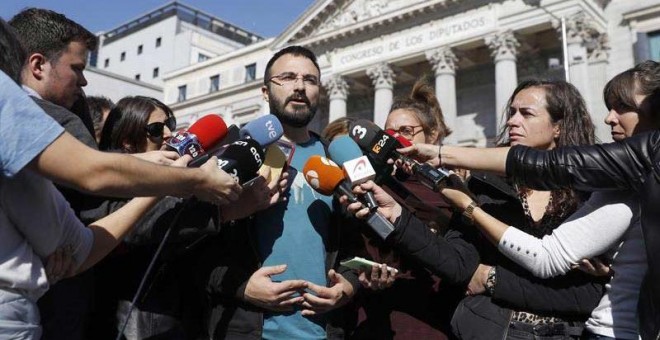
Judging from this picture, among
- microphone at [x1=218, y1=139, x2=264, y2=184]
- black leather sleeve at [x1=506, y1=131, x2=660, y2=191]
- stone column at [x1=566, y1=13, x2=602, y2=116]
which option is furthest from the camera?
stone column at [x1=566, y1=13, x2=602, y2=116]

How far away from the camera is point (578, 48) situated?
20.0 meters

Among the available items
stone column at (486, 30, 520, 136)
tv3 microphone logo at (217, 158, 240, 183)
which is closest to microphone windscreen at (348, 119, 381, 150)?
tv3 microphone logo at (217, 158, 240, 183)

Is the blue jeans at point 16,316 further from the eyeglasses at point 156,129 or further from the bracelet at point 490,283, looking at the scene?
the bracelet at point 490,283

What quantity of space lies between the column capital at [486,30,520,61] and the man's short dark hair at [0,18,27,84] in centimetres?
2164

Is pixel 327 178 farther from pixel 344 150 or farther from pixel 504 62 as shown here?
pixel 504 62

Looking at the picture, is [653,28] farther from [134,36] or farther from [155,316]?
[134,36]

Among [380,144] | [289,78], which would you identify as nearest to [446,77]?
[289,78]

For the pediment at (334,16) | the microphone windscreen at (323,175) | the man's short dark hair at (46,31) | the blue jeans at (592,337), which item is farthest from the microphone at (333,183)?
the pediment at (334,16)

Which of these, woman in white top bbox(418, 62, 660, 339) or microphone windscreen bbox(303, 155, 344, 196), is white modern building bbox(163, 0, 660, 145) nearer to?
woman in white top bbox(418, 62, 660, 339)

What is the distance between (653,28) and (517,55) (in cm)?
501

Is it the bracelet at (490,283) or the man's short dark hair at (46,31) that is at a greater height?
the man's short dark hair at (46,31)

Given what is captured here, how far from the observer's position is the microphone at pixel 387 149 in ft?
8.79

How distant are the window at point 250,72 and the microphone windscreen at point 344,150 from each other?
3281 cm

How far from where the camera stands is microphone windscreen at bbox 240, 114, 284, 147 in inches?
109
